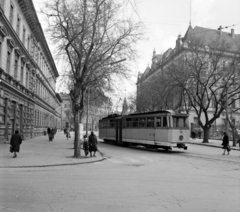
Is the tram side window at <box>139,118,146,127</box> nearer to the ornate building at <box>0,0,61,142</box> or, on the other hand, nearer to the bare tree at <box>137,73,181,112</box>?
the ornate building at <box>0,0,61,142</box>

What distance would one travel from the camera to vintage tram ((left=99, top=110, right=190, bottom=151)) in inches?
829

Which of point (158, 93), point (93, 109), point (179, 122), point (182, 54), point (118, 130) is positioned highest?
point (182, 54)

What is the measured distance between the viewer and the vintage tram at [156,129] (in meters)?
21.1

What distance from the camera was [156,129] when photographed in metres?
22.1

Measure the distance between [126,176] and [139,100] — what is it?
3597 centimetres

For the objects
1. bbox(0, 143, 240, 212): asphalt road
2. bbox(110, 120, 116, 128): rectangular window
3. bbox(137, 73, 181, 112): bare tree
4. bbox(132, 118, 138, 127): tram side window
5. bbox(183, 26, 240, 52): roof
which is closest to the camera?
bbox(0, 143, 240, 212): asphalt road

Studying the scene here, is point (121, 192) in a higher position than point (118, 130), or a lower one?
lower

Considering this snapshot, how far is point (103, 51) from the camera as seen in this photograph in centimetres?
1953

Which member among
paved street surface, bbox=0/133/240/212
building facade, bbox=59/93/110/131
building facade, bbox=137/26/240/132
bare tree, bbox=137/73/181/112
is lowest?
paved street surface, bbox=0/133/240/212

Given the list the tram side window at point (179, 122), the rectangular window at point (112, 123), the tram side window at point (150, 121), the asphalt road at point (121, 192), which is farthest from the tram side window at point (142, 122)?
the asphalt road at point (121, 192)

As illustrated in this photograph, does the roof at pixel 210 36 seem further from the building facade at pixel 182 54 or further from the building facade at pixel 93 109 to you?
the building facade at pixel 93 109

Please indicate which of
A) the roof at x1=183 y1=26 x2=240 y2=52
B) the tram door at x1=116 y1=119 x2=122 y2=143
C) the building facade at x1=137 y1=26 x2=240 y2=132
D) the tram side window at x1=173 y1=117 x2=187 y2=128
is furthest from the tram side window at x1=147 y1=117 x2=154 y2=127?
the roof at x1=183 y1=26 x2=240 y2=52

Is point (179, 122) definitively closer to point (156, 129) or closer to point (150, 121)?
point (156, 129)

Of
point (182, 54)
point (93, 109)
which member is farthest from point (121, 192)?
point (93, 109)
